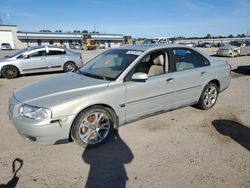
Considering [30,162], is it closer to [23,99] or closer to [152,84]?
[23,99]

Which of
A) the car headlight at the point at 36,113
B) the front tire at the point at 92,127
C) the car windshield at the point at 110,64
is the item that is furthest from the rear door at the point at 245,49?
the car headlight at the point at 36,113

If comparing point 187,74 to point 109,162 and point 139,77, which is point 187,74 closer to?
point 139,77

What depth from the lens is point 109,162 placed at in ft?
10.3

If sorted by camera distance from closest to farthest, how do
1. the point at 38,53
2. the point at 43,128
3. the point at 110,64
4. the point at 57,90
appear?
the point at 43,128 < the point at 57,90 < the point at 110,64 < the point at 38,53

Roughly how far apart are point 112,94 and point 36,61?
7.71 m

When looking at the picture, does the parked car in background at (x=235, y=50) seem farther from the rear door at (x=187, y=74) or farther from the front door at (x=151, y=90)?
the front door at (x=151, y=90)

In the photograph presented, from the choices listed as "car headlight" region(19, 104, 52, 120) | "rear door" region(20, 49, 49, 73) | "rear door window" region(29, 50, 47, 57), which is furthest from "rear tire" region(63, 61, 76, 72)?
"car headlight" region(19, 104, 52, 120)

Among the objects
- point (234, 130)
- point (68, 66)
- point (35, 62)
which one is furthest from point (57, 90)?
point (68, 66)

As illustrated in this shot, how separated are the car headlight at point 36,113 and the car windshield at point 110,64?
3.90 feet

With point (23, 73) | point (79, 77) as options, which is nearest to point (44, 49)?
point (23, 73)

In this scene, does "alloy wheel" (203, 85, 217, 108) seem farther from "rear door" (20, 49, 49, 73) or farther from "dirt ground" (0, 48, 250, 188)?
"rear door" (20, 49, 49, 73)

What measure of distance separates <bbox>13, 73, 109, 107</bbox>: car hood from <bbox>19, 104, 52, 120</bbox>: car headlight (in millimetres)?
71

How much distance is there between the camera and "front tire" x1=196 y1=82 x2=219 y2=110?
16.4 feet

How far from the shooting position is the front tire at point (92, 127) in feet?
11.0
